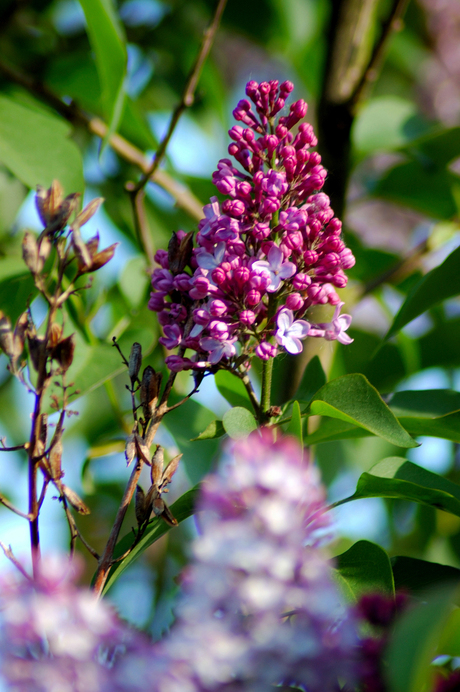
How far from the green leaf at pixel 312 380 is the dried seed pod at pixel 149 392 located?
24 centimetres

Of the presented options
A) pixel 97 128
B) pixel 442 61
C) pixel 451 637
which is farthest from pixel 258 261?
pixel 442 61

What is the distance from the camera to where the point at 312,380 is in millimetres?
770

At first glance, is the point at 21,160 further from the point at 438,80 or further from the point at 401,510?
the point at 438,80

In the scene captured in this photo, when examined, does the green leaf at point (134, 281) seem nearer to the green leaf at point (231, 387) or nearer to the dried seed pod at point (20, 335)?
the green leaf at point (231, 387)

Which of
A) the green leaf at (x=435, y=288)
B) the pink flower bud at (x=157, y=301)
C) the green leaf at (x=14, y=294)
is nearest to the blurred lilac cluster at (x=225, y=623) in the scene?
the pink flower bud at (x=157, y=301)

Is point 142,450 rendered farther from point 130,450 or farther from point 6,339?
point 6,339


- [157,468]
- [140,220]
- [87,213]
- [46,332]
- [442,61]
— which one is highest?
[442,61]

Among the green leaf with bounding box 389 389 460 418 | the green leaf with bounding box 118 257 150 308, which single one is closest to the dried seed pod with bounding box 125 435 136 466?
the green leaf with bounding box 389 389 460 418

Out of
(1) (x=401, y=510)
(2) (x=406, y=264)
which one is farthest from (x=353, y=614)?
(1) (x=401, y=510)

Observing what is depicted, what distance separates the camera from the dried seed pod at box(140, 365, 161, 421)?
562 millimetres

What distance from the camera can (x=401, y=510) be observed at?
1.44m

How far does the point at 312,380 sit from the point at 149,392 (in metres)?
0.27

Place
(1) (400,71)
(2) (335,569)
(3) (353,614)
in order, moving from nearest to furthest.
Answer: (3) (353,614) → (2) (335,569) → (1) (400,71)

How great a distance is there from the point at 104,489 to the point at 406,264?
0.92 m
